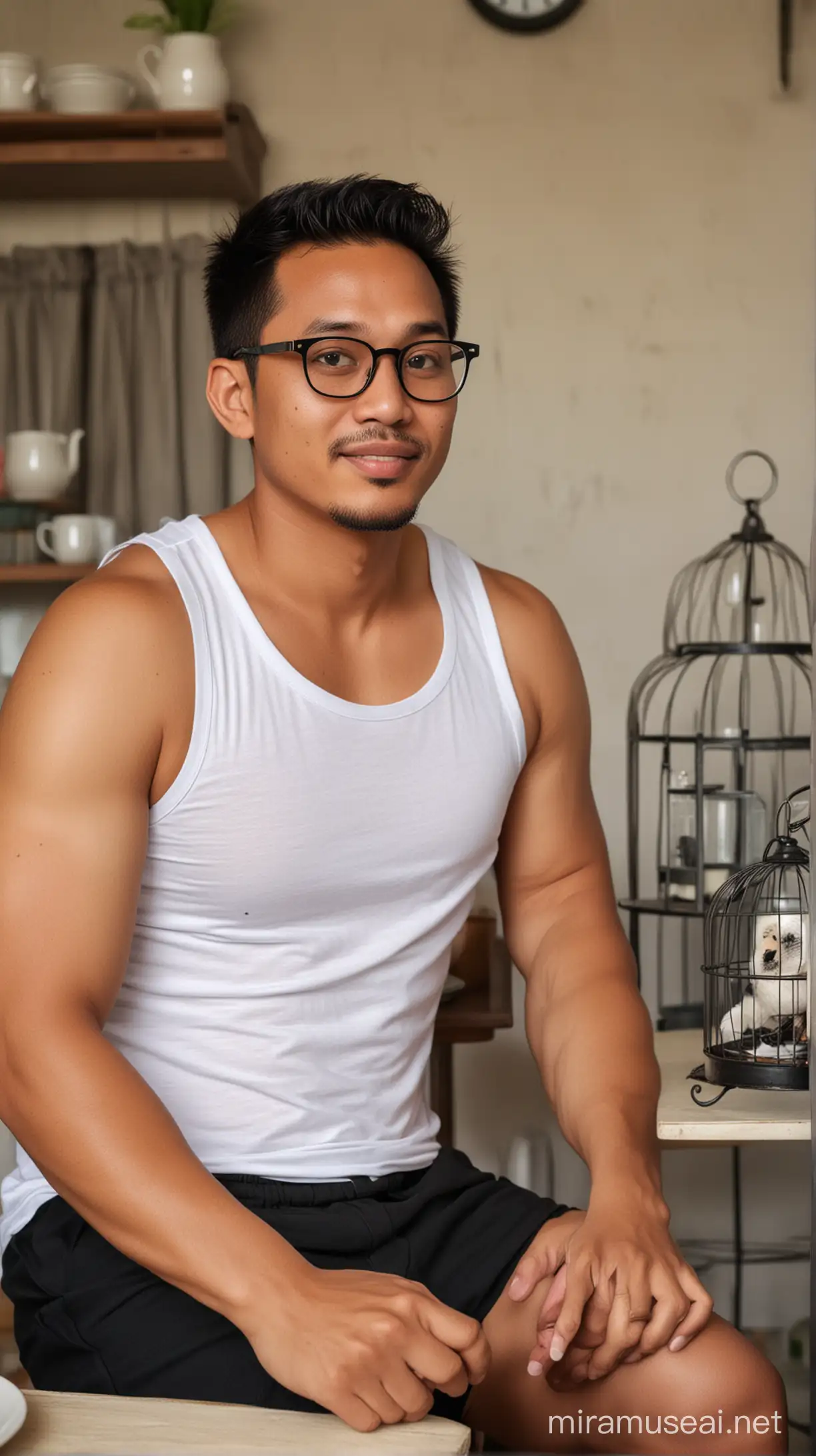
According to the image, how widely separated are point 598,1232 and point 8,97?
244 centimetres

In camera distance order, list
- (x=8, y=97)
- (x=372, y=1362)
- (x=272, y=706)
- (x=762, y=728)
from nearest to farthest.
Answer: (x=372, y=1362) < (x=272, y=706) < (x=8, y=97) < (x=762, y=728)

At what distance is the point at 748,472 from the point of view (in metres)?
3.04

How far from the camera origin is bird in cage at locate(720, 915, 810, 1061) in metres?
1.60

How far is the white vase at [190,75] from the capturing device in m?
2.76

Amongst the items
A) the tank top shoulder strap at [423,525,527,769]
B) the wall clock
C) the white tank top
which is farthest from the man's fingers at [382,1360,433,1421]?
the wall clock

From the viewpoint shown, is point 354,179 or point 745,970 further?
point 745,970

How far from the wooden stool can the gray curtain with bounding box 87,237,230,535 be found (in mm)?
2190

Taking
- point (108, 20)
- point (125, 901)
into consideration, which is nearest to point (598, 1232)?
point (125, 901)

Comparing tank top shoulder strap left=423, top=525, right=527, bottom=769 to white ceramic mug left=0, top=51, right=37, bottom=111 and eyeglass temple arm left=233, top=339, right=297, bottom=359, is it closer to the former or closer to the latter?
eyeglass temple arm left=233, top=339, right=297, bottom=359

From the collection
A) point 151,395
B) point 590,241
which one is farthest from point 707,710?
point 151,395

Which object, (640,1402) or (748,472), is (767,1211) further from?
(640,1402)

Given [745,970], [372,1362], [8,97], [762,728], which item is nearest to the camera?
[372,1362]

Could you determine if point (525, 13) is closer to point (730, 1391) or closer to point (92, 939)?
point (92, 939)

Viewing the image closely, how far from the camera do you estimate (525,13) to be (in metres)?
3.02
